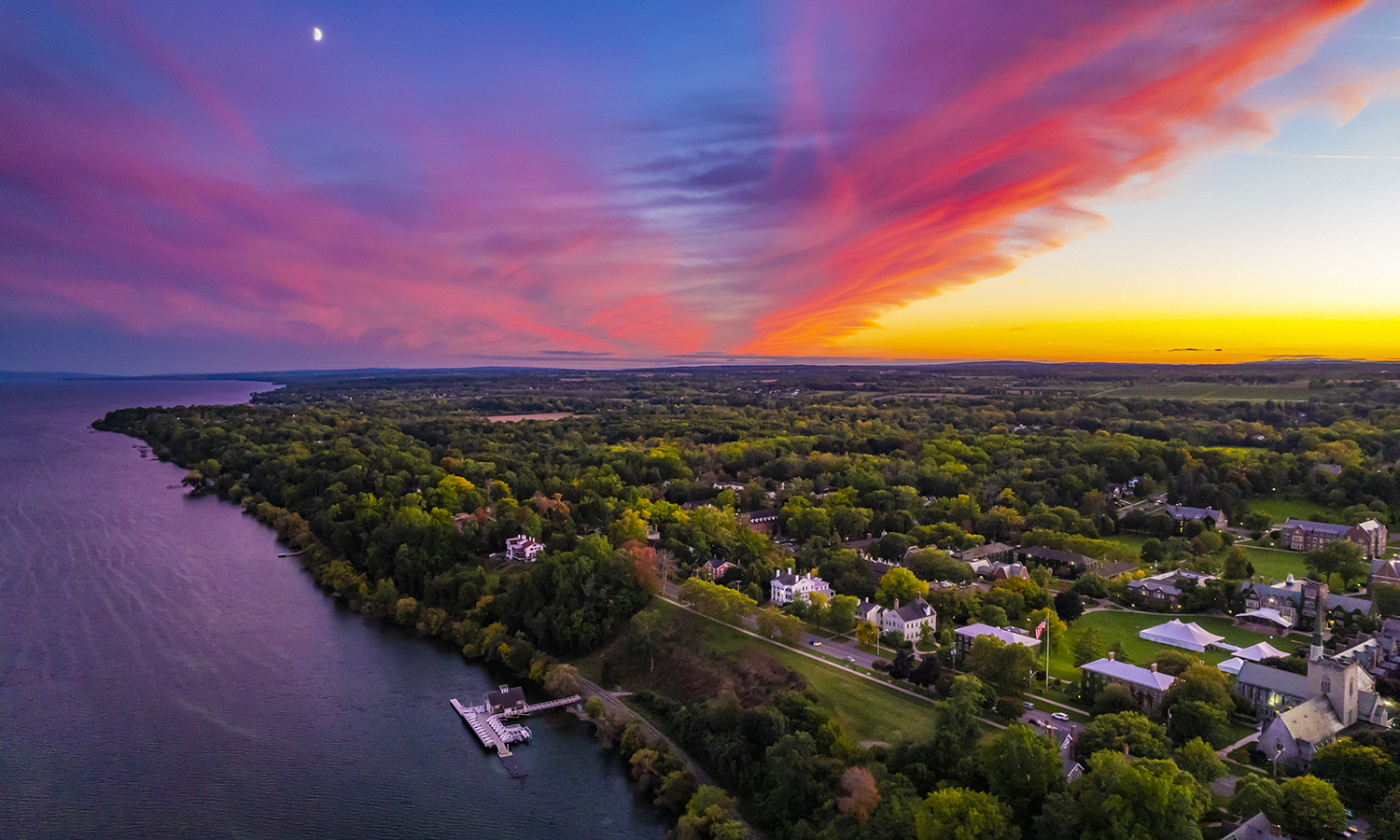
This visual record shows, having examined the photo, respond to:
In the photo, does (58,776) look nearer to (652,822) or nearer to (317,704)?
(317,704)

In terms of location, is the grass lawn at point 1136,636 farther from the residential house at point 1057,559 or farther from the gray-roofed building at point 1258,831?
the gray-roofed building at point 1258,831

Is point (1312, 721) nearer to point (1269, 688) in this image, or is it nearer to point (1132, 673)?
point (1269, 688)

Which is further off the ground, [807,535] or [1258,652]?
[1258,652]

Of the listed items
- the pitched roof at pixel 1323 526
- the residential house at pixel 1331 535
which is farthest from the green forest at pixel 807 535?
the pitched roof at pixel 1323 526

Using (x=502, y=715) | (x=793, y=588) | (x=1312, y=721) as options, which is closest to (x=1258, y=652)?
(x=1312, y=721)

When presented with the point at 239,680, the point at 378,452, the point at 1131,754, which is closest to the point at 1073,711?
the point at 1131,754

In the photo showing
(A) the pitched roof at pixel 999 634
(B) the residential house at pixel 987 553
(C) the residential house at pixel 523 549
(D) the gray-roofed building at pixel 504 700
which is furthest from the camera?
(C) the residential house at pixel 523 549
